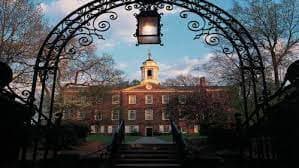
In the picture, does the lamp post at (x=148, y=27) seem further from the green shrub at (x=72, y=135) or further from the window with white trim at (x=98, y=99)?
the window with white trim at (x=98, y=99)

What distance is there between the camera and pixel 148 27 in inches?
285

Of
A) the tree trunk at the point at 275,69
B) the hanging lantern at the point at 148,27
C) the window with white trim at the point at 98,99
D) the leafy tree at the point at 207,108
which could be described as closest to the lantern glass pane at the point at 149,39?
the hanging lantern at the point at 148,27

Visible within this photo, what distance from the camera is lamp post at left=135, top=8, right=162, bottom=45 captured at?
714 cm

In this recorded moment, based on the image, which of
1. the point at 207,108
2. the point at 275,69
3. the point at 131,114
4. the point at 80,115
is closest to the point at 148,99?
the point at 131,114

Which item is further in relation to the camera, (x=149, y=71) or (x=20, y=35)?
(x=149, y=71)

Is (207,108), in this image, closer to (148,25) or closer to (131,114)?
(148,25)

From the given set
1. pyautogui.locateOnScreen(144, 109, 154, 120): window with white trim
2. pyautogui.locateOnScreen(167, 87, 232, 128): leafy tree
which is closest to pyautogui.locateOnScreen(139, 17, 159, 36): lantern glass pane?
pyautogui.locateOnScreen(167, 87, 232, 128): leafy tree

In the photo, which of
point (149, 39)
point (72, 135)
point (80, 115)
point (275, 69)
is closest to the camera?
point (149, 39)

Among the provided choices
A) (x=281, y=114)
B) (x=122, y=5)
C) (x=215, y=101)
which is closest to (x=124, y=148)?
(x=122, y=5)

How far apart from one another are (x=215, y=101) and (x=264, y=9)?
711cm

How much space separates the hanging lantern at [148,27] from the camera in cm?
714

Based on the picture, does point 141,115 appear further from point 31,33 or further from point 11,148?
point 11,148

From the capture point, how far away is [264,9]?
2195cm

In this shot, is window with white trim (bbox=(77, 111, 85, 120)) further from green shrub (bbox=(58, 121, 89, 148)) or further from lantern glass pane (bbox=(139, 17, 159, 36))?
lantern glass pane (bbox=(139, 17, 159, 36))
